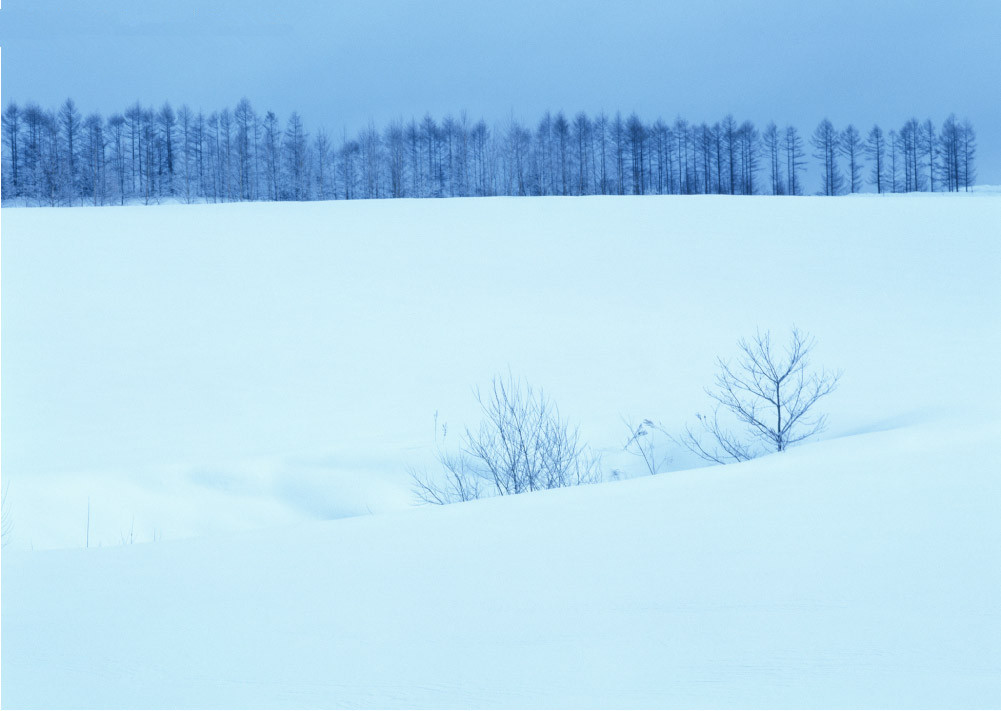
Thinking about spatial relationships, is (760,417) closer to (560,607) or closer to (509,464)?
(509,464)

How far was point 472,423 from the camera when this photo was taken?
13.2 m

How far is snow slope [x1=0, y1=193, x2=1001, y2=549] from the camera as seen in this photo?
11.0 m

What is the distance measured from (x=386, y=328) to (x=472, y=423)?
471 centimetres

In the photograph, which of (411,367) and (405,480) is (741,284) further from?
(405,480)

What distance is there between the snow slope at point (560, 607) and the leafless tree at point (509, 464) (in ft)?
15.6

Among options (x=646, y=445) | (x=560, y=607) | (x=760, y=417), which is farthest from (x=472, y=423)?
(x=560, y=607)

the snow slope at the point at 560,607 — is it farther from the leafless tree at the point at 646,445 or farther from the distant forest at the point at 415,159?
the distant forest at the point at 415,159

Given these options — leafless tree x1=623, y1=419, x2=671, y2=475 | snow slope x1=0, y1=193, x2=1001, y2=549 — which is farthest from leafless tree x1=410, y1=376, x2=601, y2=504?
leafless tree x1=623, y1=419, x2=671, y2=475

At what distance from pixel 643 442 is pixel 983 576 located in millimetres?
8689

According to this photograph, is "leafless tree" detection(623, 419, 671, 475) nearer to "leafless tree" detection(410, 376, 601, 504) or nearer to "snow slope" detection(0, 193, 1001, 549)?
"snow slope" detection(0, 193, 1001, 549)

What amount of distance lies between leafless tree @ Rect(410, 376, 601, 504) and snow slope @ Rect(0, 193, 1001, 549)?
1.68 ft

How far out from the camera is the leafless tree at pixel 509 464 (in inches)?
398

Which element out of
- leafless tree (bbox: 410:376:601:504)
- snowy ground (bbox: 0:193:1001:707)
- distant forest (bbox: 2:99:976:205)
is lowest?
leafless tree (bbox: 410:376:601:504)

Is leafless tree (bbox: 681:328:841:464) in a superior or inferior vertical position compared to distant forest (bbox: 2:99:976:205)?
inferior
